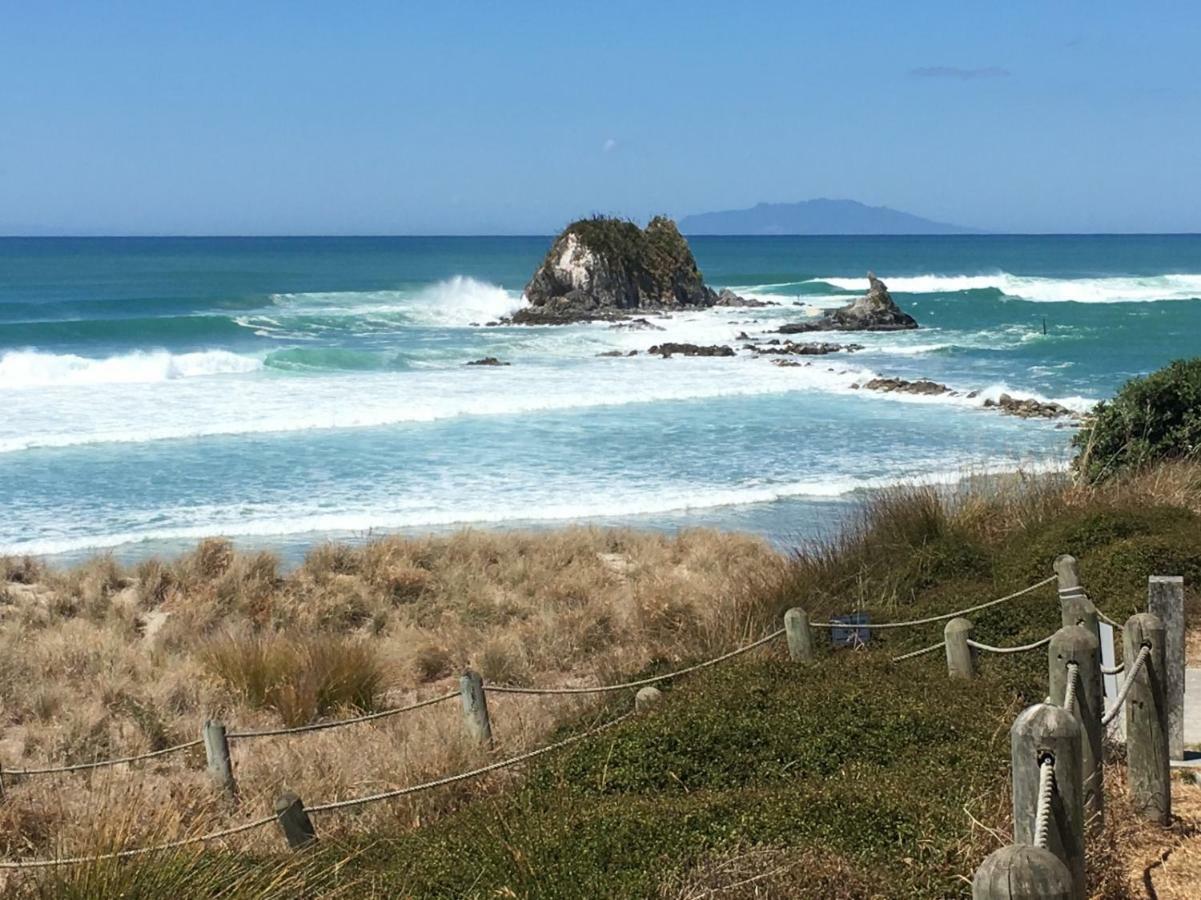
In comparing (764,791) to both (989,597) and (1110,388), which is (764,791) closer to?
(989,597)

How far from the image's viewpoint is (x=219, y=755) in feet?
25.0

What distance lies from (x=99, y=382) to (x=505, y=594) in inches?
1049

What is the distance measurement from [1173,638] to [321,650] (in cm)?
672

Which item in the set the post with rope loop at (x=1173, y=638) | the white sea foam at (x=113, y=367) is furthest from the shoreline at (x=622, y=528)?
the white sea foam at (x=113, y=367)

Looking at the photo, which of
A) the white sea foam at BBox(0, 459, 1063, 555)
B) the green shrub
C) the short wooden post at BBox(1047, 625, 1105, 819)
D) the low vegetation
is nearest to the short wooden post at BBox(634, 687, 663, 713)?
the low vegetation

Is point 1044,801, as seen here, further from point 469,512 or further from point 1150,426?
point 469,512

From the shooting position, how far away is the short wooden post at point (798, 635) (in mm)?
8367

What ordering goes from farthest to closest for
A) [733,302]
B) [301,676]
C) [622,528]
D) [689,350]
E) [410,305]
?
[410,305]
[733,302]
[689,350]
[622,528]
[301,676]

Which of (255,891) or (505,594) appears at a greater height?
(255,891)

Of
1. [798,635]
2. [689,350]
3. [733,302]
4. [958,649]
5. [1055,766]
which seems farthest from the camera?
[733,302]

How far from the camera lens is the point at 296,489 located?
21.0 meters

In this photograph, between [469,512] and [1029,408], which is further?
[1029,408]

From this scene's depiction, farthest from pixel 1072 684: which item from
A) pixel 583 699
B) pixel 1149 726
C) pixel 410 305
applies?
pixel 410 305

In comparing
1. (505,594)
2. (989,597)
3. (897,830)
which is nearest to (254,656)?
(505,594)
